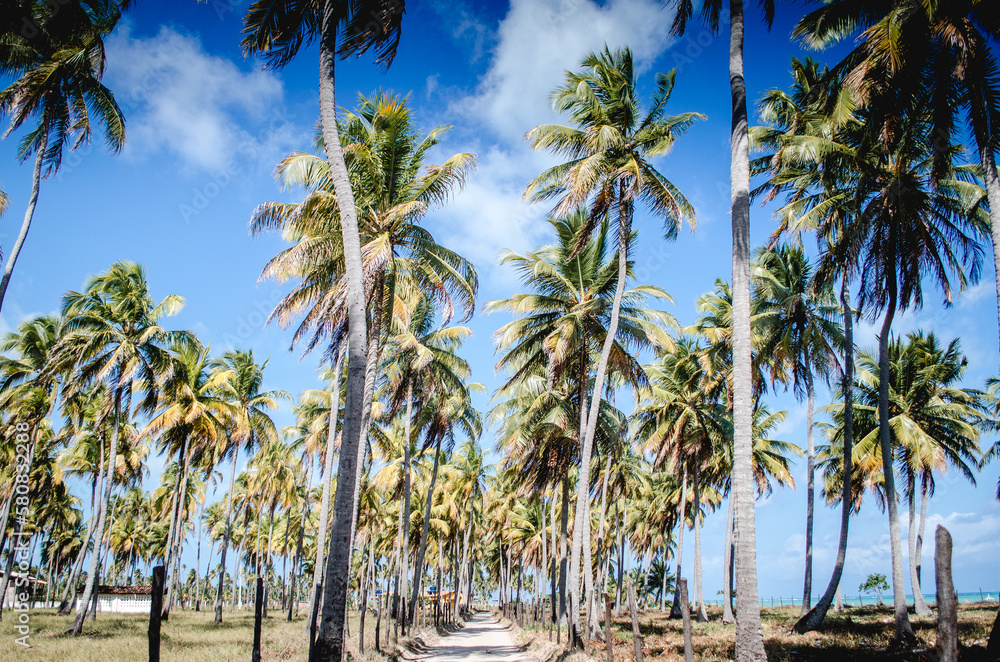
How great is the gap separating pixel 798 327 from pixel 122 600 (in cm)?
4699

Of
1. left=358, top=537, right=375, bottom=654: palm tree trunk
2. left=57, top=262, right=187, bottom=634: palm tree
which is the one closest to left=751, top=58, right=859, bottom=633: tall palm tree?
left=358, top=537, right=375, bottom=654: palm tree trunk

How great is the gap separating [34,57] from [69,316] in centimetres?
879

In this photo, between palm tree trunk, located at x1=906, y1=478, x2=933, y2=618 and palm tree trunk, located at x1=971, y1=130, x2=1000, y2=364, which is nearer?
palm tree trunk, located at x1=971, y1=130, x2=1000, y2=364

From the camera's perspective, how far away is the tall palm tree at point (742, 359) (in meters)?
7.23

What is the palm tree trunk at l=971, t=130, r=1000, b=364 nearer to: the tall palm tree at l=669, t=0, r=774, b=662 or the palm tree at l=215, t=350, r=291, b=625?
the tall palm tree at l=669, t=0, r=774, b=662

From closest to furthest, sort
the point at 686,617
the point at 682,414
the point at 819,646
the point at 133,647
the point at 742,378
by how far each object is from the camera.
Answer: the point at 742,378
the point at 686,617
the point at 819,646
the point at 133,647
the point at 682,414

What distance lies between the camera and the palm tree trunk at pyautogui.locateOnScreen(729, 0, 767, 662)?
284 inches

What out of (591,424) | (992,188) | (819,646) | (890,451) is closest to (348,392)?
(591,424)

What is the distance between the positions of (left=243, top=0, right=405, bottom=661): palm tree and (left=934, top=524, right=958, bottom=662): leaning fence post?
6.73 metres

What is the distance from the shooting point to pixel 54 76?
522 inches

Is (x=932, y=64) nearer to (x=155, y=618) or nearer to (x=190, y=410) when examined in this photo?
(x=155, y=618)

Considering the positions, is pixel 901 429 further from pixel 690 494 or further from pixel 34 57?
pixel 34 57

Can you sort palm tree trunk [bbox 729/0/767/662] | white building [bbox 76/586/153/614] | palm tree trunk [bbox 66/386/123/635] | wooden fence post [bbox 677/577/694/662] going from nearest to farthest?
palm tree trunk [bbox 729/0/767/662] → wooden fence post [bbox 677/577/694/662] → palm tree trunk [bbox 66/386/123/635] → white building [bbox 76/586/153/614]

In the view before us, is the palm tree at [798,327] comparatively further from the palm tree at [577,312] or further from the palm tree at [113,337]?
the palm tree at [113,337]
